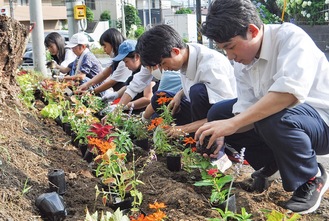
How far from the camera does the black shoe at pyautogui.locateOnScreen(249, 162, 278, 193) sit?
8.56 ft

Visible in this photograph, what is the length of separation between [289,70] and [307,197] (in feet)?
2.15

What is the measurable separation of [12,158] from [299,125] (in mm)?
1547

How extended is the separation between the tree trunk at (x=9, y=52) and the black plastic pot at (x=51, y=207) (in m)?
1.62

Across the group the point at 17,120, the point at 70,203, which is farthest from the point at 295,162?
the point at 17,120

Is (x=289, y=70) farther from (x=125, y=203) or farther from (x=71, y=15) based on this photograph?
(x=71, y=15)

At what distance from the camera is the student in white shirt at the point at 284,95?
85.4 inches

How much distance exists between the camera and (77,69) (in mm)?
6059

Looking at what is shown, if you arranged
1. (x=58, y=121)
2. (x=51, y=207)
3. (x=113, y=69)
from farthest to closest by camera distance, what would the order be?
1. (x=113, y=69)
2. (x=58, y=121)
3. (x=51, y=207)

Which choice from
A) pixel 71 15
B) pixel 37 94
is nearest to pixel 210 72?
pixel 37 94

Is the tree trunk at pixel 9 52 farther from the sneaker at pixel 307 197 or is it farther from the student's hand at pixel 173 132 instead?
the sneaker at pixel 307 197

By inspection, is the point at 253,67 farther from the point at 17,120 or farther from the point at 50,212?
the point at 17,120

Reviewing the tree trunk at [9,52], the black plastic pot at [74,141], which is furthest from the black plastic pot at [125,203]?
the tree trunk at [9,52]

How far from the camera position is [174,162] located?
2877 millimetres

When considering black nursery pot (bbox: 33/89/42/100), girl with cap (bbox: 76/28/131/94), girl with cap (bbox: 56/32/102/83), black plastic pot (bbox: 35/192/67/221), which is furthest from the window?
black plastic pot (bbox: 35/192/67/221)
